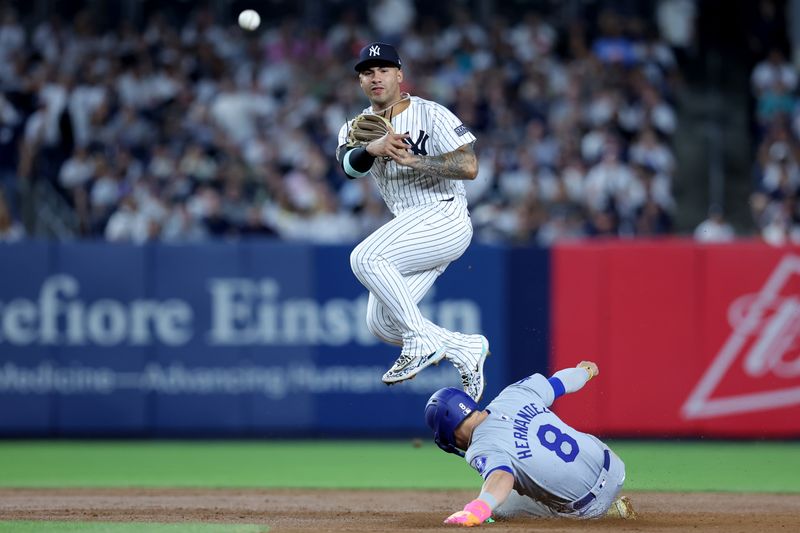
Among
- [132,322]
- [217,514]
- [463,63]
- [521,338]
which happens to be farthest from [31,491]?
[463,63]

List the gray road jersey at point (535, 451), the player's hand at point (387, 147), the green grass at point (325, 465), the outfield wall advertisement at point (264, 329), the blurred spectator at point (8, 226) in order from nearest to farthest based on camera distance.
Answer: the gray road jersey at point (535, 451)
the player's hand at point (387, 147)
the green grass at point (325, 465)
the outfield wall advertisement at point (264, 329)
the blurred spectator at point (8, 226)

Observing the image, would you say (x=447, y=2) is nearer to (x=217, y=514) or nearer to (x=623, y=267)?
(x=623, y=267)

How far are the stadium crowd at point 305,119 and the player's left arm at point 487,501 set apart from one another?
7457mm

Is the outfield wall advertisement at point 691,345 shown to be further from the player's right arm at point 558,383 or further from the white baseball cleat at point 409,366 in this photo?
the white baseball cleat at point 409,366

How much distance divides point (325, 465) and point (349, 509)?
3.24m

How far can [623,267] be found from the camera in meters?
13.4

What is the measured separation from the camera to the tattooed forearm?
24.5 feet

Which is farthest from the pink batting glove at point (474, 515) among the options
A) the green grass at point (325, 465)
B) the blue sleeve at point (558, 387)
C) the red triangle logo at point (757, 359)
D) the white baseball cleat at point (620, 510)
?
the red triangle logo at point (757, 359)

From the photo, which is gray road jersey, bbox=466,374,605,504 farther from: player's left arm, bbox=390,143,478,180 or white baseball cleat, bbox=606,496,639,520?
player's left arm, bbox=390,143,478,180

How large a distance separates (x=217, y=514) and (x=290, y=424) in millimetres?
5282

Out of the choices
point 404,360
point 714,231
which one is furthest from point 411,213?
point 714,231

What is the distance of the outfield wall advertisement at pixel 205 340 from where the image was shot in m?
13.5

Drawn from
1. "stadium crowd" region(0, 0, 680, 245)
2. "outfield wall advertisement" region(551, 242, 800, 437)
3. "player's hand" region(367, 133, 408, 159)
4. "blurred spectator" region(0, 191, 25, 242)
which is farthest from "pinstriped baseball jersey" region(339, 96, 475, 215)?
"blurred spectator" region(0, 191, 25, 242)

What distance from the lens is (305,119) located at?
16547 millimetres
